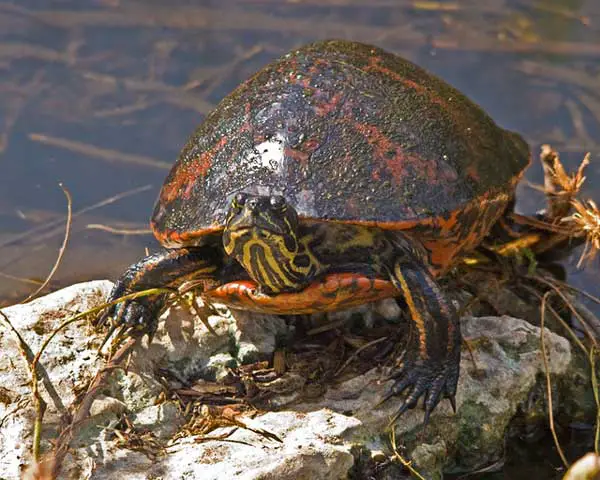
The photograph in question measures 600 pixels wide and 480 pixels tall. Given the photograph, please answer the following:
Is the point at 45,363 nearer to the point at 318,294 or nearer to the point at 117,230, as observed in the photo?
the point at 318,294

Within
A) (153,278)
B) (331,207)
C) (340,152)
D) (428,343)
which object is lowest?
(428,343)

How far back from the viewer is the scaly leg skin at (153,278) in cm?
362

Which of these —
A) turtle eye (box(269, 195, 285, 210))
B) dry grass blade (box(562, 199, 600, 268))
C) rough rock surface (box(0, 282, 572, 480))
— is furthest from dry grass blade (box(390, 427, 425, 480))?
dry grass blade (box(562, 199, 600, 268))

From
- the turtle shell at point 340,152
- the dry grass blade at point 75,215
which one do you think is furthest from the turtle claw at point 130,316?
the dry grass blade at point 75,215

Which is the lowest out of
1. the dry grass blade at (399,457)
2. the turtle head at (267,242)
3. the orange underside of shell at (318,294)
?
the dry grass blade at (399,457)

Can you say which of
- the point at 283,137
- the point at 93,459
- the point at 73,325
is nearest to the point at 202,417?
the point at 93,459

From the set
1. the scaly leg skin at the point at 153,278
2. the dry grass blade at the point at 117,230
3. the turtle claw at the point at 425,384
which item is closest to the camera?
the turtle claw at the point at 425,384

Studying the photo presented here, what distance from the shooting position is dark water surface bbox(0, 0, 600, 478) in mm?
5215

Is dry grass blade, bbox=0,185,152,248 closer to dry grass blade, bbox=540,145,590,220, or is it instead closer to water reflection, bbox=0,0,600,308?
water reflection, bbox=0,0,600,308

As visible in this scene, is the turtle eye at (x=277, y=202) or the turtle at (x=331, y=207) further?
the turtle at (x=331, y=207)

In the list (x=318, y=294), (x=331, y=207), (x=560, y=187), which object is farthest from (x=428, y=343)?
(x=560, y=187)

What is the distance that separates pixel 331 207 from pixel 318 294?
1.07 ft

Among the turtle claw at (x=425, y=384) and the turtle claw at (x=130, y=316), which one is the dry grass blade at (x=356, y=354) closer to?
the turtle claw at (x=425, y=384)

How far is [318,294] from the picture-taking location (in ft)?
11.4
